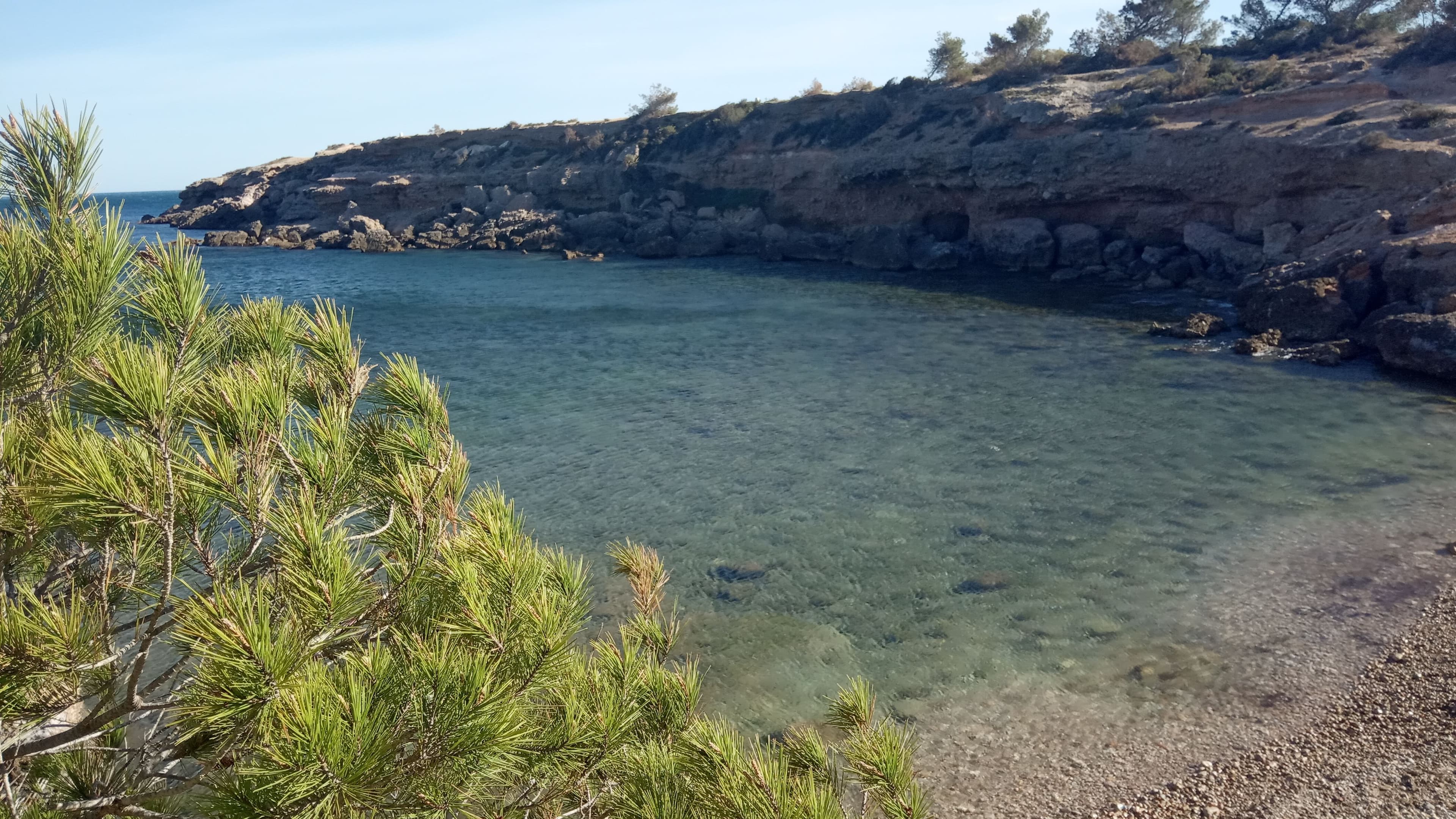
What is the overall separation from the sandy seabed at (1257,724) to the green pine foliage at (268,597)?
353 centimetres

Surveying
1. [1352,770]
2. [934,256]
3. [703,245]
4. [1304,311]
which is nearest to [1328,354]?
[1304,311]

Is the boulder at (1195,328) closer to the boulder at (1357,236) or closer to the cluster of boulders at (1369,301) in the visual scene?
the cluster of boulders at (1369,301)

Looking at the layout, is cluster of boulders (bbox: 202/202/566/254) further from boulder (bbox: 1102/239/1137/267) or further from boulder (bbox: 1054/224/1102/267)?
boulder (bbox: 1102/239/1137/267)

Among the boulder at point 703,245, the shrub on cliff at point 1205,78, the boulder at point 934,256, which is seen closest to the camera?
the shrub on cliff at point 1205,78

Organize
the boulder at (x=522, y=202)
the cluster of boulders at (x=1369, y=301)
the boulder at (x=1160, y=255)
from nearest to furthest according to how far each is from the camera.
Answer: the cluster of boulders at (x=1369, y=301) → the boulder at (x=1160, y=255) → the boulder at (x=522, y=202)

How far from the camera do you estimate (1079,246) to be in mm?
35438

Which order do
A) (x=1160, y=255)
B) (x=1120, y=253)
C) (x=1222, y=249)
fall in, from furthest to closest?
1. (x=1120, y=253)
2. (x=1160, y=255)
3. (x=1222, y=249)

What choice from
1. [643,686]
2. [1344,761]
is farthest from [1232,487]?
[643,686]

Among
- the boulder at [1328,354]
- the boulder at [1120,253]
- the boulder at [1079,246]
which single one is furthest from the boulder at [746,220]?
the boulder at [1328,354]

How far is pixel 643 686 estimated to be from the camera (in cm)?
479

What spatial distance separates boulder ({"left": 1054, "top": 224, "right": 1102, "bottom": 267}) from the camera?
3506 centimetres

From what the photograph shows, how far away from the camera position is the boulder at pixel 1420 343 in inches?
737

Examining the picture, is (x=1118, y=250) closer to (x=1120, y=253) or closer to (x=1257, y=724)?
(x=1120, y=253)

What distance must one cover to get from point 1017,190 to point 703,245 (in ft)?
52.0
